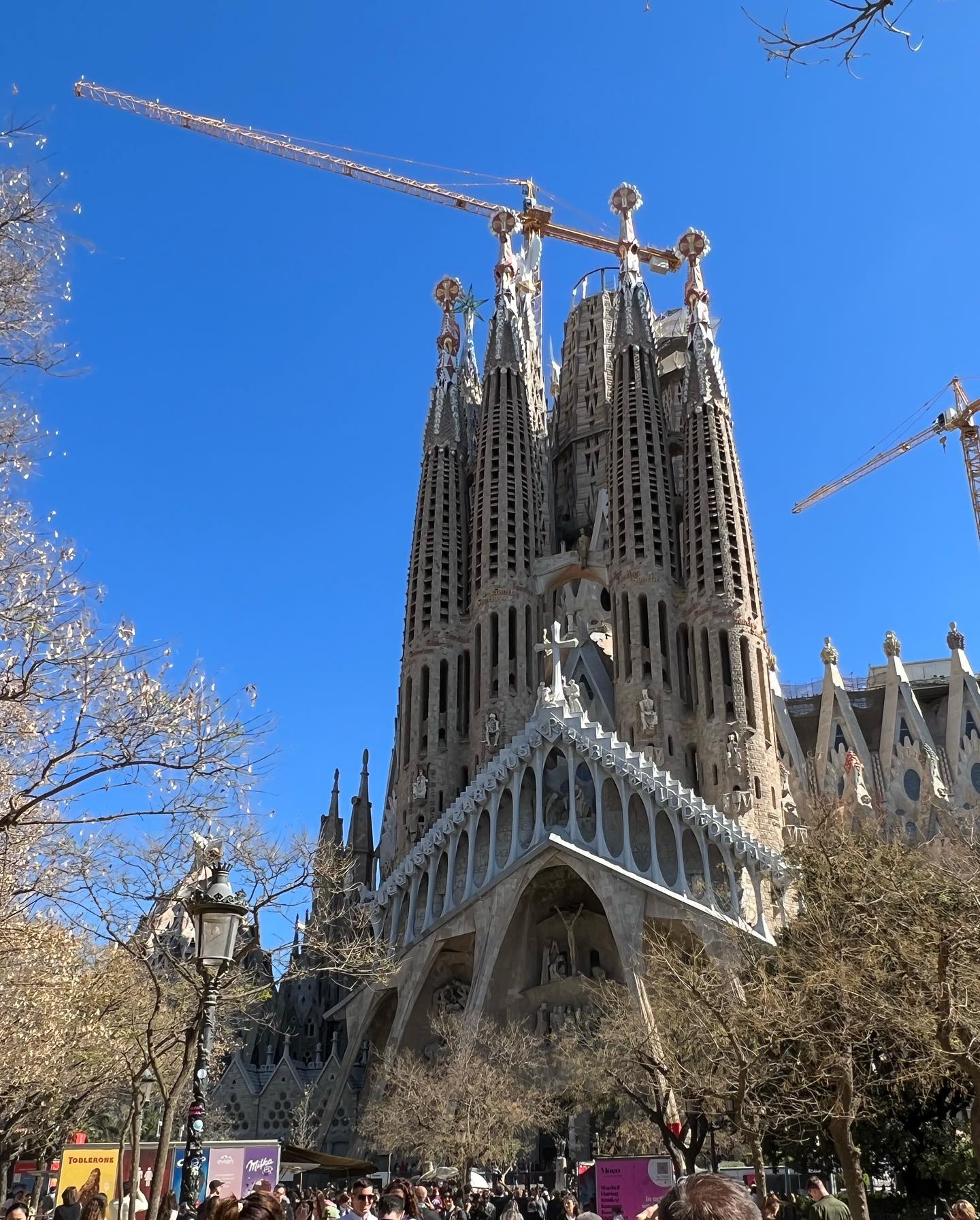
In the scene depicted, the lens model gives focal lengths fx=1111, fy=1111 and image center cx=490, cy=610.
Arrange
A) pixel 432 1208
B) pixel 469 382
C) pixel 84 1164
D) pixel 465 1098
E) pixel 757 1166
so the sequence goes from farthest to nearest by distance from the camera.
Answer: pixel 469 382
pixel 465 1098
pixel 757 1166
pixel 84 1164
pixel 432 1208

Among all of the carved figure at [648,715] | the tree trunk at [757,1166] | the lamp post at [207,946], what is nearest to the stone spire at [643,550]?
the carved figure at [648,715]

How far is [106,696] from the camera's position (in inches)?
314

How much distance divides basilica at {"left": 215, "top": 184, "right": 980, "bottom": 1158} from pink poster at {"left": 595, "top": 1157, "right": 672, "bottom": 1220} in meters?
11.7

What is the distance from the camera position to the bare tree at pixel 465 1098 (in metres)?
23.8

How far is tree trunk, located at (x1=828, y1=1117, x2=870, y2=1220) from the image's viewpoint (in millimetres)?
10438

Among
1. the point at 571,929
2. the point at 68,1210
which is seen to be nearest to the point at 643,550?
the point at 571,929

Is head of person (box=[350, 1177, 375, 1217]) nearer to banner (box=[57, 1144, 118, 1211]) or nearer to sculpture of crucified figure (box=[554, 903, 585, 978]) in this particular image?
banner (box=[57, 1144, 118, 1211])

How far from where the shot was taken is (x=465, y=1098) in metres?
24.5

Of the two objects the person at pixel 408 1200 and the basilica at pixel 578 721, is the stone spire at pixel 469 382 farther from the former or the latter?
the person at pixel 408 1200

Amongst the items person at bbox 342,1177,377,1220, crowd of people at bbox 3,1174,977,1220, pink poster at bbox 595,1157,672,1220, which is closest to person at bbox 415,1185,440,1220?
crowd of people at bbox 3,1174,977,1220

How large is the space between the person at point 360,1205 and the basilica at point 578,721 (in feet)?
58.8

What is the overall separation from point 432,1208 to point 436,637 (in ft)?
107

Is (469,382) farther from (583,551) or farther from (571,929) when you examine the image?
(571,929)

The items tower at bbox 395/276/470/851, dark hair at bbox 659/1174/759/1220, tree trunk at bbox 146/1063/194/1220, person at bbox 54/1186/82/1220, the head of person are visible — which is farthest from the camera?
tower at bbox 395/276/470/851
